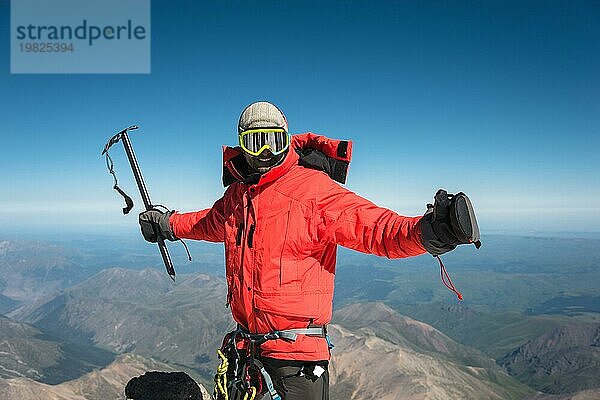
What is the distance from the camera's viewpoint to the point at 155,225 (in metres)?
9.20

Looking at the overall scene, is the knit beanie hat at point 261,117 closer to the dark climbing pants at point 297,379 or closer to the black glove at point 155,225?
the black glove at point 155,225

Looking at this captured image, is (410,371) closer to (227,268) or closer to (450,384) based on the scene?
(450,384)

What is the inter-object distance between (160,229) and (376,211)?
15.5ft

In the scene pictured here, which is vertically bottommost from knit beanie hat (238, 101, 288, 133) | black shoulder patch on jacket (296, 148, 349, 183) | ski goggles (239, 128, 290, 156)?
black shoulder patch on jacket (296, 148, 349, 183)

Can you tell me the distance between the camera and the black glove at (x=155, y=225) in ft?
29.6

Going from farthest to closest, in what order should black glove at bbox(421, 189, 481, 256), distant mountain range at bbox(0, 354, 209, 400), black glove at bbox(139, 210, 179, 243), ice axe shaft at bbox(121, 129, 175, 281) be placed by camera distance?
1. distant mountain range at bbox(0, 354, 209, 400)
2. ice axe shaft at bbox(121, 129, 175, 281)
3. black glove at bbox(139, 210, 179, 243)
4. black glove at bbox(421, 189, 481, 256)

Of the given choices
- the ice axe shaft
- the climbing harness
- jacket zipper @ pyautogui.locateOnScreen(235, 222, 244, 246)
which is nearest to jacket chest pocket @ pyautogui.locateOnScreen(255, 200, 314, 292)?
jacket zipper @ pyautogui.locateOnScreen(235, 222, 244, 246)

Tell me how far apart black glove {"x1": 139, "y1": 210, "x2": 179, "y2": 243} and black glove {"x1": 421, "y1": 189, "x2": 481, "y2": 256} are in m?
5.24

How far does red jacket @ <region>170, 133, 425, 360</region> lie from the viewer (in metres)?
6.48

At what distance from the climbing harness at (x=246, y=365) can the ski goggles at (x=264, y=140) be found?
102 inches

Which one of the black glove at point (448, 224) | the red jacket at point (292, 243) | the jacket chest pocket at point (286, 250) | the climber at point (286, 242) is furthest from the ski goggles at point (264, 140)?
the black glove at point (448, 224)

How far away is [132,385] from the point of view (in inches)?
427

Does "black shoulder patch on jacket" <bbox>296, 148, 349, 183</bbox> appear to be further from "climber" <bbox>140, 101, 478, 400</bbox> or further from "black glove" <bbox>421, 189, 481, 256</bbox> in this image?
"black glove" <bbox>421, 189, 481, 256</bbox>

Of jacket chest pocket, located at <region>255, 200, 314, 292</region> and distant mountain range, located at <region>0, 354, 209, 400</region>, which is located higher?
jacket chest pocket, located at <region>255, 200, 314, 292</region>
